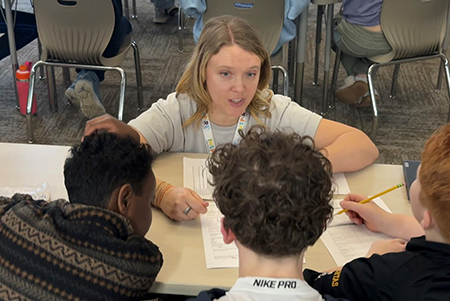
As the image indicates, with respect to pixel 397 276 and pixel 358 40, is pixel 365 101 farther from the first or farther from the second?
pixel 397 276

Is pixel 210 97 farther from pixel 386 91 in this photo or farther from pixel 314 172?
pixel 386 91

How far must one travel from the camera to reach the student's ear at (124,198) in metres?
1.10

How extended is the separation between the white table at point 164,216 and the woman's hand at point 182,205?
2 centimetres

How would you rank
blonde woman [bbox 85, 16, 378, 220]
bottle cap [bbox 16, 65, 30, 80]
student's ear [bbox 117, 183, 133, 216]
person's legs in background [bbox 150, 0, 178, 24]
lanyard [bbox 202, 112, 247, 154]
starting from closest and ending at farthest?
student's ear [bbox 117, 183, 133, 216]
blonde woman [bbox 85, 16, 378, 220]
lanyard [bbox 202, 112, 247, 154]
bottle cap [bbox 16, 65, 30, 80]
person's legs in background [bbox 150, 0, 178, 24]

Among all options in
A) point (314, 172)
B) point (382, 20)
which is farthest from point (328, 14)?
point (314, 172)

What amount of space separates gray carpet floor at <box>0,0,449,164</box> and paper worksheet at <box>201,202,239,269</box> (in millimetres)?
1753

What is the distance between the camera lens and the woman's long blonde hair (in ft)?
5.46

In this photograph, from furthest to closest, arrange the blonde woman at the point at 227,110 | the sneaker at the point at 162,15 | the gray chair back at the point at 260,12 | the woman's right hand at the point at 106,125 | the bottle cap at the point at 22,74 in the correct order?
the sneaker at the point at 162,15 → the bottle cap at the point at 22,74 → the gray chair back at the point at 260,12 → the blonde woman at the point at 227,110 → the woman's right hand at the point at 106,125

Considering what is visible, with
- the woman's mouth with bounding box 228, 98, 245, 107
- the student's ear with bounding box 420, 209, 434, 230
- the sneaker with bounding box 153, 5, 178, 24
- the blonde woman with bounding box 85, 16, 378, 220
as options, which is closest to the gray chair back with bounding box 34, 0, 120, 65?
the blonde woman with bounding box 85, 16, 378, 220

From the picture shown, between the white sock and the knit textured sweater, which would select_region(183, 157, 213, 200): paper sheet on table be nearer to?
the knit textured sweater

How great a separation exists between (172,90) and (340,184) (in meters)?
2.26

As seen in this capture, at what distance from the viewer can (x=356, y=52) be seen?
10.00 feet

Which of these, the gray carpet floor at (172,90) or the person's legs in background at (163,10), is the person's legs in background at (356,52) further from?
the person's legs in background at (163,10)

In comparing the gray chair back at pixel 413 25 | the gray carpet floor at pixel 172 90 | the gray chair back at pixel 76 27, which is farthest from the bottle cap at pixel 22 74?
the gray chair back at pixel 413 25
